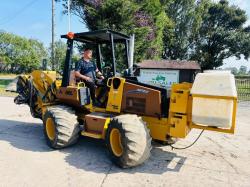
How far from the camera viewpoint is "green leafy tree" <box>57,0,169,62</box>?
17609 millimetres

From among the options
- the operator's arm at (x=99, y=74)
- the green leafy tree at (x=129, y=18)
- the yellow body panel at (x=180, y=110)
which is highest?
the green leafy tree at (x=129, y=18)

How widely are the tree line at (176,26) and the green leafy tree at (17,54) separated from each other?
134ft

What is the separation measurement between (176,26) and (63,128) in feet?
85.4

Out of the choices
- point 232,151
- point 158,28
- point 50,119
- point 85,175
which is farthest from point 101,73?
point 158,28

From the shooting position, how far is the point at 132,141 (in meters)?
4.91

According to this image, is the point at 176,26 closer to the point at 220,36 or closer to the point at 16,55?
the point at 220,36

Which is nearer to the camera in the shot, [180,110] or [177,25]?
[180,110]

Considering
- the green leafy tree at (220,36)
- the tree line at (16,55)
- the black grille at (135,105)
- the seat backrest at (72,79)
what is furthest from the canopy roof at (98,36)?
the tree line at (16,55)

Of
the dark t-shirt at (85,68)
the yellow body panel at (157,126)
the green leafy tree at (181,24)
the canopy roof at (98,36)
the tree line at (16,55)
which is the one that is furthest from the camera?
the tree line at (16,55)

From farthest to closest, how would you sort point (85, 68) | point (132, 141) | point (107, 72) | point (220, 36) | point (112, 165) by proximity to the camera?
point (220, 36) < point (107, 72) < point (85, 68) < point (112, 165) < point (132, 141)

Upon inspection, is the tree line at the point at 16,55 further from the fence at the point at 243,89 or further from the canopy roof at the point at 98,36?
the canopy roof at the point at 98,36

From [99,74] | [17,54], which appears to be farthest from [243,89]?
[17,54]

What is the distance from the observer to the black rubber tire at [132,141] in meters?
4.91

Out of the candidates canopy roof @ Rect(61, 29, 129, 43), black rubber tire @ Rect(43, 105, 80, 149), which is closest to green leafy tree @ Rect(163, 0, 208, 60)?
canopy roof @ Rect(61, 29, 129, 43)
